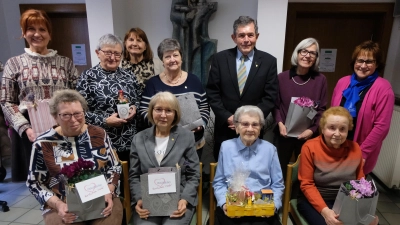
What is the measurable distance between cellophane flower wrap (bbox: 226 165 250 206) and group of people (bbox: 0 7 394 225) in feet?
0.29

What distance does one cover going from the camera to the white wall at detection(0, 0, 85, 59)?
135 inches

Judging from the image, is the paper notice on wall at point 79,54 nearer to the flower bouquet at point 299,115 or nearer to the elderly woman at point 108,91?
the elderly woman at point 108,91

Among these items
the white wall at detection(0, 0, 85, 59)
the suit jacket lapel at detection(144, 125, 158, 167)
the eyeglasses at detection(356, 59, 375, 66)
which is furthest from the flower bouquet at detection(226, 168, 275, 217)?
the white wall at detection(0, 0, 85, 59)

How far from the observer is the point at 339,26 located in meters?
3.29

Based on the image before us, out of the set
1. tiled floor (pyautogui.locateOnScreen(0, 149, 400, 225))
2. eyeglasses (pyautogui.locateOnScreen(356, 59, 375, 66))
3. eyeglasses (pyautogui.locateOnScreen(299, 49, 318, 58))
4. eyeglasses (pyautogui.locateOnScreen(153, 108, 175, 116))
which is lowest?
tiled floor (pyautogui.locateOnScreen(0, 149, 400, 225))

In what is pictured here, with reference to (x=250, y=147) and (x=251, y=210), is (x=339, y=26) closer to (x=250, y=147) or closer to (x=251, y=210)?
(x=250, y=147)

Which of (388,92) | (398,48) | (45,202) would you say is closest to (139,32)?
(45,202)

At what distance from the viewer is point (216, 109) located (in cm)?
211

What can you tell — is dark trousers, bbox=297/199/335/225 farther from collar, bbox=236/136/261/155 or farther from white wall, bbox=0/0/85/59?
white wall, bbox=0/0/85/59

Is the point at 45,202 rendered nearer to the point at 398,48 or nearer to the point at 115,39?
the point at 115,39

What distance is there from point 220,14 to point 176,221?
2.33 meters

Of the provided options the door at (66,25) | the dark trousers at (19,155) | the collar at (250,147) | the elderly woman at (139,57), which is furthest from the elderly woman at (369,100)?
the door at (66,25)

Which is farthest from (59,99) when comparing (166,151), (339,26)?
(339,26)

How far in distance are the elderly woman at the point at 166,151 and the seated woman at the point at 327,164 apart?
700 millimetres
